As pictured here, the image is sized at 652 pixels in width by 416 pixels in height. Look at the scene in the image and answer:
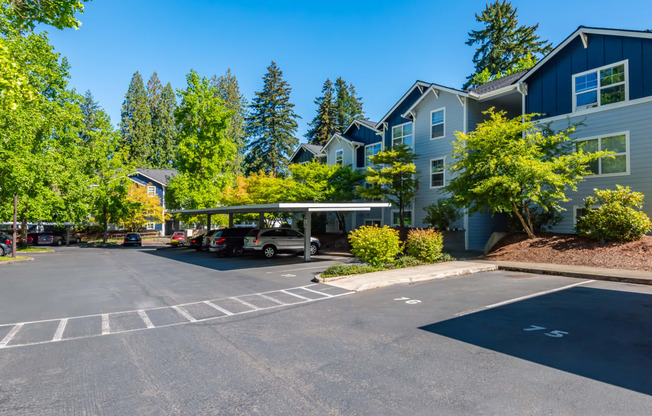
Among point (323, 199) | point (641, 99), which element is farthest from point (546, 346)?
point (323, 199)

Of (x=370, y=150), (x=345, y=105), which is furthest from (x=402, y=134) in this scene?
(x=345, y=105)

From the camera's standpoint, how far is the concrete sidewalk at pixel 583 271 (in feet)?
34.7

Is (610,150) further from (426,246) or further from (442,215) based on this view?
(426,246)

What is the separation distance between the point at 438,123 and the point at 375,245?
Result: 44.2 ft

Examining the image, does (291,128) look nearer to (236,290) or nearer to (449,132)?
(449,132)

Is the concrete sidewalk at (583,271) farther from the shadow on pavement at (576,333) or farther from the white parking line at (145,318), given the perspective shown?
the white parking line at (145,318)

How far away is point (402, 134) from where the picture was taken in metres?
26.2

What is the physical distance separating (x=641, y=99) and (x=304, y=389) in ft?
61.0

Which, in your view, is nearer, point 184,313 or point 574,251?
point 184,313

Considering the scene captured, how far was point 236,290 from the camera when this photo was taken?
10508 mm

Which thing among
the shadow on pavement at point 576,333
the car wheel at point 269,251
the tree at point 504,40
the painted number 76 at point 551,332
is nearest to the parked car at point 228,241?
the car wheel at point 269,251

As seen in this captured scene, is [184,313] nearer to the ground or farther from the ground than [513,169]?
nearer to the ground

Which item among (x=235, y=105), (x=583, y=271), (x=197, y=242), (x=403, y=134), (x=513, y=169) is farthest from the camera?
(x=235, y=105)

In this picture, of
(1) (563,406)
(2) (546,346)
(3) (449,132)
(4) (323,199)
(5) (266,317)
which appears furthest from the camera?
(4) (323,199)
